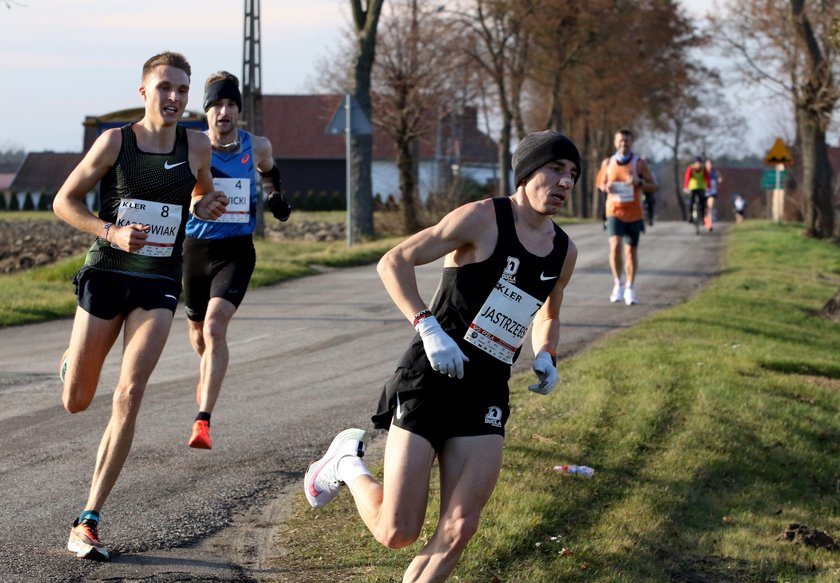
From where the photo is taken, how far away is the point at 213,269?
8.25 metres

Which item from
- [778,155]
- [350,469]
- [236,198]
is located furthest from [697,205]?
[350,469]

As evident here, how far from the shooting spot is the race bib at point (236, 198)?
8242 millimetres

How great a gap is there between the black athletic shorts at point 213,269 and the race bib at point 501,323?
3.47m

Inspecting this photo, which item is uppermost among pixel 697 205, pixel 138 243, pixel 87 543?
pixel 697 205

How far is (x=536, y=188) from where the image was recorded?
505 cm

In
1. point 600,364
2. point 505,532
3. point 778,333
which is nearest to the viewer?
point 505,532

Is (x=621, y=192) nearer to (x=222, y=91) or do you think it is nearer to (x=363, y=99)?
(x=222, y=91)

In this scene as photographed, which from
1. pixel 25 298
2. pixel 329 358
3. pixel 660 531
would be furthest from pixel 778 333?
pixel 25 298

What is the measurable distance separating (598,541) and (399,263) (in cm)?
217

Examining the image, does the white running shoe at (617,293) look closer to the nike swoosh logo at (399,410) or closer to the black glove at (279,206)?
the black glove at (279,206)

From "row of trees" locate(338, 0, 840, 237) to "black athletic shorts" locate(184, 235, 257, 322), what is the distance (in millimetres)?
17792

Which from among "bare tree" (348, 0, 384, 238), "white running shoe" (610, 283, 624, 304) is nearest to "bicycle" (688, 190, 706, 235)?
"bare tree" (348, 0, 384, 238)

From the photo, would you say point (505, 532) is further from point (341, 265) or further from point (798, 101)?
point (798, 101)

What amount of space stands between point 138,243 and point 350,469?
1537mm
